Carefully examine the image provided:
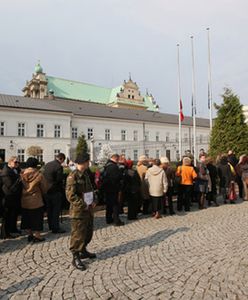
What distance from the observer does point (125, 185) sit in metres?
8.89

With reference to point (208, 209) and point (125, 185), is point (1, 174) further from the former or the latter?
point (208, 209)

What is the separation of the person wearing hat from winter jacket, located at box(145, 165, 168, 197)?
345cm

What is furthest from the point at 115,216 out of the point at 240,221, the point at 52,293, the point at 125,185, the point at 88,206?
the point at 52,293

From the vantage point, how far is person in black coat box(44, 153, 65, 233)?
24.1ft

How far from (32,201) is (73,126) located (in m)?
51.0

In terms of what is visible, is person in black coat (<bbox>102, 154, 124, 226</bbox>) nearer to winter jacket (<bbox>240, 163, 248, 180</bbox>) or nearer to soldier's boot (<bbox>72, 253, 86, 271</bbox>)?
soldier's boot (<bbox>72, 253, 86, 271</bbox>)

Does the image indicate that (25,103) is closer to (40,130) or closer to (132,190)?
(40,130)

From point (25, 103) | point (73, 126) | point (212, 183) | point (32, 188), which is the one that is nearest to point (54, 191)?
point (32, 188)

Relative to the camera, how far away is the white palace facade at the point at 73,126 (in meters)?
49.8

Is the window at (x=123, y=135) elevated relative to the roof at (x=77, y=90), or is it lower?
lower

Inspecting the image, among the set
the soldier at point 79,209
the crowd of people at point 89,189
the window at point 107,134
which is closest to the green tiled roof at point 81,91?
the window at point 107,134

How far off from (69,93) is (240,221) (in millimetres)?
78566

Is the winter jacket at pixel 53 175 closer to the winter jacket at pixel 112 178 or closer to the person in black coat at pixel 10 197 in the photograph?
the person in black coat at pixel 10 197

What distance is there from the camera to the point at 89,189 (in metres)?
5.44
